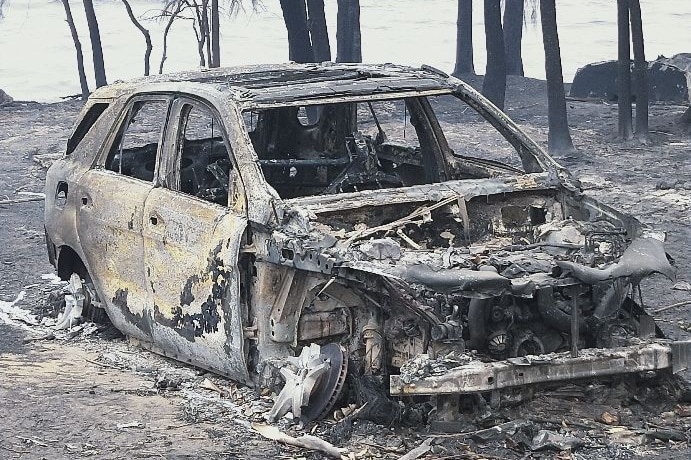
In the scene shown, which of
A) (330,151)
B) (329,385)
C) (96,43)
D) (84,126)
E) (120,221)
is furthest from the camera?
(96,43)

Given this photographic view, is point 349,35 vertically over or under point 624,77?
over

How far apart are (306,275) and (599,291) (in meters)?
1.47

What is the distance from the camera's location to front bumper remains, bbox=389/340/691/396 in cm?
603

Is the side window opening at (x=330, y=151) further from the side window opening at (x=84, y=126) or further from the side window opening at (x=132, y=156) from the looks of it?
the side window opening at (x=84, y=126)

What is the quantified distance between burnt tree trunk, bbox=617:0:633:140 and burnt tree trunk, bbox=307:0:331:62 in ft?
15.6

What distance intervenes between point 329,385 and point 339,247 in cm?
70

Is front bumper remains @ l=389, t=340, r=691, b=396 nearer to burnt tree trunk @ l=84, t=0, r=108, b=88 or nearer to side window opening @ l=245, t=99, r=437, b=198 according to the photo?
side window opening @ l=245, t=99, r=437, b=198

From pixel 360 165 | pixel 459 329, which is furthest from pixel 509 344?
pixel 360 165

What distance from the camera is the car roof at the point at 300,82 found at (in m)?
7.46

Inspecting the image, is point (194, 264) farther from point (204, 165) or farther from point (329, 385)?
point (204, 165)

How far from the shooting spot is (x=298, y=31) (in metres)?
21.4

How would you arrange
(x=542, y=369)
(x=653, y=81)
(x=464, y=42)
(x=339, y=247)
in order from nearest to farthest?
1. (x=542, y=369)
2. (x=339, y=247)
3. (x=653, y=81)
4. (x=464, y=42)

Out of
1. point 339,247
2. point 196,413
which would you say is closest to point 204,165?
point 196,413

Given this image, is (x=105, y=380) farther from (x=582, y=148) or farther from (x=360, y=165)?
(x=582, y=148)
